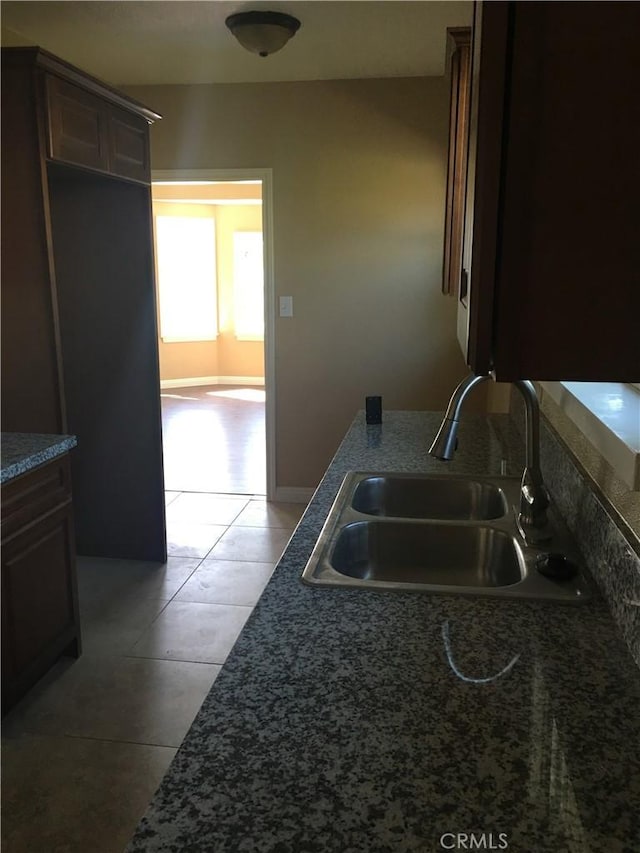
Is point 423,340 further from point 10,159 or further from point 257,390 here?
point 257,390

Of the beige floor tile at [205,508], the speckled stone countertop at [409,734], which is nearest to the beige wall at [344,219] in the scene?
the beige floor tile at [205,508]

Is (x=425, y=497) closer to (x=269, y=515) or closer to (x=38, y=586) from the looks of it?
(x=38, y=586)

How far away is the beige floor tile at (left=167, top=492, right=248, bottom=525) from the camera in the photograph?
13.7 ft

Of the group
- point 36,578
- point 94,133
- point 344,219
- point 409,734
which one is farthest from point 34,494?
point 344,219

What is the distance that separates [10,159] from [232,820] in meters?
2.43

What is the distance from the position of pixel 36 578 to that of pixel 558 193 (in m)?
2.14

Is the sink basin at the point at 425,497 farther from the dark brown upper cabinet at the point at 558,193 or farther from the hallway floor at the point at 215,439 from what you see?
the hallway floor at the point at 215,439

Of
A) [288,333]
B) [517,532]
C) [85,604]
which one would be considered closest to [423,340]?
[288,333]

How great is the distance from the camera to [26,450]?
225cm

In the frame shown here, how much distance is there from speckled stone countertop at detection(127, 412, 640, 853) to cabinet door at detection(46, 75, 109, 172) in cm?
209

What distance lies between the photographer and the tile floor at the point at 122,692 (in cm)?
190

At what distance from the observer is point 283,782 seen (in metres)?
0.78

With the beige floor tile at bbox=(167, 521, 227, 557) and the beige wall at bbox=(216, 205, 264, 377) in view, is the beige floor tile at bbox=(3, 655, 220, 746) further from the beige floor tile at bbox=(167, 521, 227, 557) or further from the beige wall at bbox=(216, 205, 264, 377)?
the beige wall at bbox=(216, 205, 264, 377)

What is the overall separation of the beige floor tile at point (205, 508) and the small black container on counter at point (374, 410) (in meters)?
1.78
